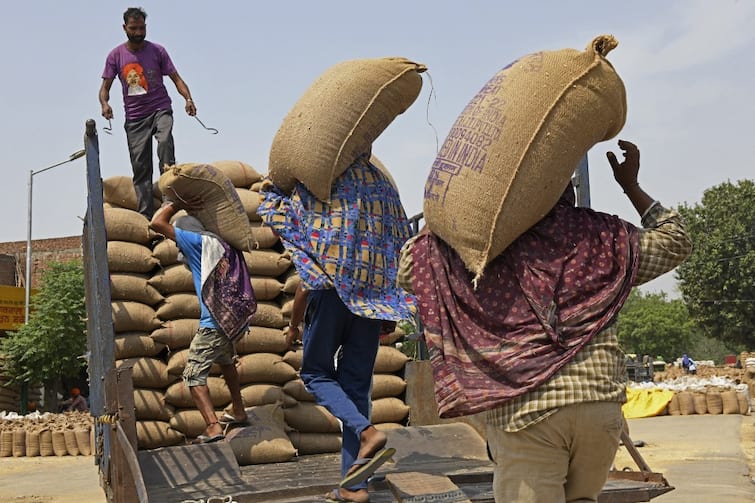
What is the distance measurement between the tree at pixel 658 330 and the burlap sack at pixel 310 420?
175ft

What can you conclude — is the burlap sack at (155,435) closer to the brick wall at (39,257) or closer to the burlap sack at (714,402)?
the burlap sack at (714,402)

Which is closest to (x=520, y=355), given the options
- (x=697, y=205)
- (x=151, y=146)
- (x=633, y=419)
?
(x=151, y=146)

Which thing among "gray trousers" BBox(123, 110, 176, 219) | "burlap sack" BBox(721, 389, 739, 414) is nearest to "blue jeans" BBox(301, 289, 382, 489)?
"gray trousers" BBox(123, 110, 176, 219)

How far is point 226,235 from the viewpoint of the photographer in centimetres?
457

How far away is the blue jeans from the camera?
133 inches

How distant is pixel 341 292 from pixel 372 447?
0.65 metres

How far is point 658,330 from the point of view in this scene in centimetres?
5684

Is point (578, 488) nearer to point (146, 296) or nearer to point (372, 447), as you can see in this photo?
point (372, 447)

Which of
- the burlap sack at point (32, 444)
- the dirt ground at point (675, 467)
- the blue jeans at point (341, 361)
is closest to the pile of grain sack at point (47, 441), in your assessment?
the burlap sack at point (32, 444)

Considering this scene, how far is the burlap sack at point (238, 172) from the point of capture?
5746 mm

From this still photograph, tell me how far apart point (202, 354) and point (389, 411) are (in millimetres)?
1307

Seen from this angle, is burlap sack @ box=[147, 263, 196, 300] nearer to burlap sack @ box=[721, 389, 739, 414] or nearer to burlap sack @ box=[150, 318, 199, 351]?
burlap sack @ box=[150, 318, 199, 351]

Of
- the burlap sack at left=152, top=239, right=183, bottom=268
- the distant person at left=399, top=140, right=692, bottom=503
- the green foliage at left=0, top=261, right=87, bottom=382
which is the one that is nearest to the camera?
the distant person at left=399, top=140, right=692, bottom=503

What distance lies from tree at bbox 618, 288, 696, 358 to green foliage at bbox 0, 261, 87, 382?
137 feet
